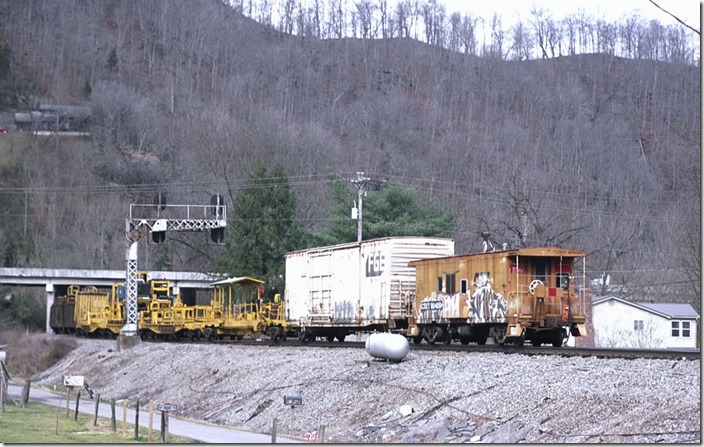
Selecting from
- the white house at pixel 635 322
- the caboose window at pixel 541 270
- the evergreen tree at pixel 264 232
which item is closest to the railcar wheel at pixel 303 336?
the caboose window at pixel 541 270

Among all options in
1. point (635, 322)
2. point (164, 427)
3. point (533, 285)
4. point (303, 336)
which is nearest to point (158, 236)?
point (303, 336)

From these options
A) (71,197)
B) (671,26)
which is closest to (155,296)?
(71,197)

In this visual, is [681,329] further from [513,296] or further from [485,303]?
[513,296]

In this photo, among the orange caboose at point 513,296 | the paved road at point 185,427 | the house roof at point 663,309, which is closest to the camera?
the paved road at point 185,427

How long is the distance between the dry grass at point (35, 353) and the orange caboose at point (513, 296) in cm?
2674

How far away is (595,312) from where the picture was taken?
54.7 meters

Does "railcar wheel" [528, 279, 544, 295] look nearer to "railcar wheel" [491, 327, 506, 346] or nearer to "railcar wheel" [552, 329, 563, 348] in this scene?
"railcar wheel" [491, 327, 506, 346]

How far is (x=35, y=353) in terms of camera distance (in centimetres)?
5359

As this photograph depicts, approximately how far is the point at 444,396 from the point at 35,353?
117ft

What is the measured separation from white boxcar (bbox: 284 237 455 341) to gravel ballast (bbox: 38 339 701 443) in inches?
93.8

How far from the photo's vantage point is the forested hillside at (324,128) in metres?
93.8

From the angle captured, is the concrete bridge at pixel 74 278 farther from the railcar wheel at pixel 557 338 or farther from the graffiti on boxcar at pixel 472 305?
the railcar wheel at pixel 557 338

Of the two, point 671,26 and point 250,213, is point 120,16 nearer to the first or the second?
point 671,26

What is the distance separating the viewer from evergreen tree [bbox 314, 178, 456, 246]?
58494mm
